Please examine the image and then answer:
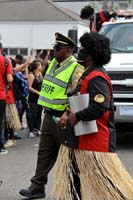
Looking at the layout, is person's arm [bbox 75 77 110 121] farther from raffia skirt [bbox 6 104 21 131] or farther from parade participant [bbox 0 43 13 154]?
raffia skirt [bbox 6 104 21 131]

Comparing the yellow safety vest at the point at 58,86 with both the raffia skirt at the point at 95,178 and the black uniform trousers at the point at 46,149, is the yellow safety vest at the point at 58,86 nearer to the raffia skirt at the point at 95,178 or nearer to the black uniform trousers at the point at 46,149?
the black uniform trousers at the point at 46,149

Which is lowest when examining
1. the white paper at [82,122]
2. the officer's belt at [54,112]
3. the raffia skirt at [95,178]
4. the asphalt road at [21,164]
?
the asphalt road at [21,164]

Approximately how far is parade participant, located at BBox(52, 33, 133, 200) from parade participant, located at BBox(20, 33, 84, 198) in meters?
0.77

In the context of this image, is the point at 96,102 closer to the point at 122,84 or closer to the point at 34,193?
the point at 34,193

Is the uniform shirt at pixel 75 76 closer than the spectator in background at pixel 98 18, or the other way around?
the uniform shirt at pixel 75 76

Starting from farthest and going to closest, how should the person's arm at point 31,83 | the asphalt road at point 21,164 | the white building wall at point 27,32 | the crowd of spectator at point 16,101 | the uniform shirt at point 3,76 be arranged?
1. the white building wall at point 27,32
2. the person's arm at point 31,83
3. the crowd of spectator at point 16,101
4. the uniform shirt at point 3,76
5. the asphalt road at point 21,164

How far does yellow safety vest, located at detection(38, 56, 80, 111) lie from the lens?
6.08 m

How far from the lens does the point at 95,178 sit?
5.14 meters

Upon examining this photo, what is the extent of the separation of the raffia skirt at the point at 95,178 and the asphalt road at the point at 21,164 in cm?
119

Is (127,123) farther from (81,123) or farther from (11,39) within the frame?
(11,39)

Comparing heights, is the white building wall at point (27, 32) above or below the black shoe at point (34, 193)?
below

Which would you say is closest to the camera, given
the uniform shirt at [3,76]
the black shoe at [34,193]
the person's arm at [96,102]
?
the person's arm at [96,102]

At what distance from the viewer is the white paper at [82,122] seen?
16.8 feet

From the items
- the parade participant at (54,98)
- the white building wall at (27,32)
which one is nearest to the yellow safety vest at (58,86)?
the parade participant at (54,98)
